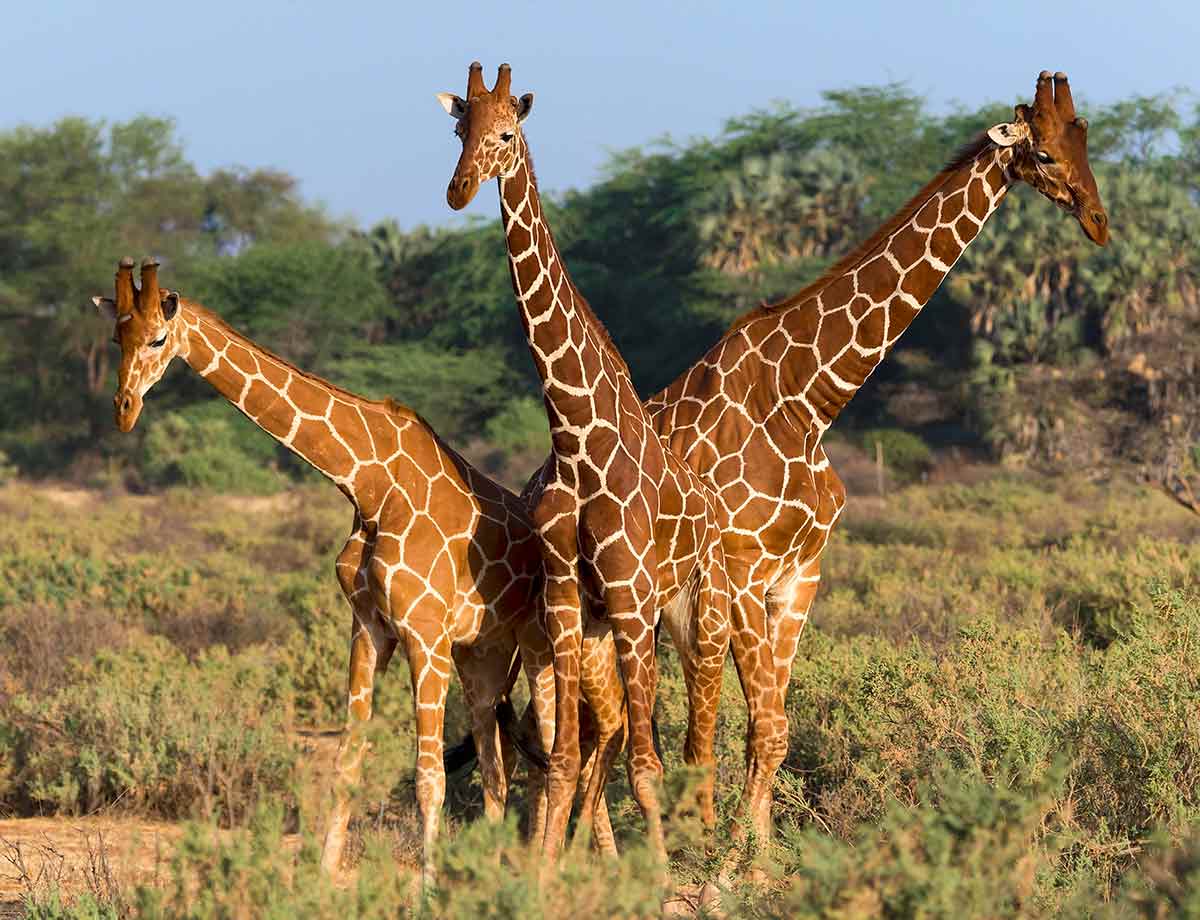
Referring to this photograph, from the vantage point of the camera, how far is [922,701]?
21.9ft

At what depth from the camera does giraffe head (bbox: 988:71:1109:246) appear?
621cm

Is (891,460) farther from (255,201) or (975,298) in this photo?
(255,201)

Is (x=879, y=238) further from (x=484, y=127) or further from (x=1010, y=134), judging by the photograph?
(x=484, y=127)

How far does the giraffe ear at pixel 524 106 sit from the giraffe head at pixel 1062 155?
188cm

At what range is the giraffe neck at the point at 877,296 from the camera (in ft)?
21.7

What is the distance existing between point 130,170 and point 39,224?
535 centimetres

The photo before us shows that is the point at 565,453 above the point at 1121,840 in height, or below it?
Answer: above

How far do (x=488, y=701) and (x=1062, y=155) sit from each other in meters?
3.13

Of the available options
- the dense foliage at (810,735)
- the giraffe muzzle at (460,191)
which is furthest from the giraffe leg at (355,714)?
the giraffe muzzle at (460,191)

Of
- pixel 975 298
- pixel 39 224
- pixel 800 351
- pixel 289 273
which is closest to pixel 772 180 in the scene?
pixel 975 298

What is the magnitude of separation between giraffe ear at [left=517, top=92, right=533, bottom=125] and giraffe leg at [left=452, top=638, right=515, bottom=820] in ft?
6.90

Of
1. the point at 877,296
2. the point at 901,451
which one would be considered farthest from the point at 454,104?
the point at 901,451

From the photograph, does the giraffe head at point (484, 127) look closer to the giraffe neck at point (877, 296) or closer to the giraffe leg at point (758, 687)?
the giraffe neck at point (877, 296)

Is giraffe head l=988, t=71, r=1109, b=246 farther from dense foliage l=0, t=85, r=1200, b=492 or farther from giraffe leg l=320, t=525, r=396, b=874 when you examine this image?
dense foliage l=0, t=85, r=1200, b=492
